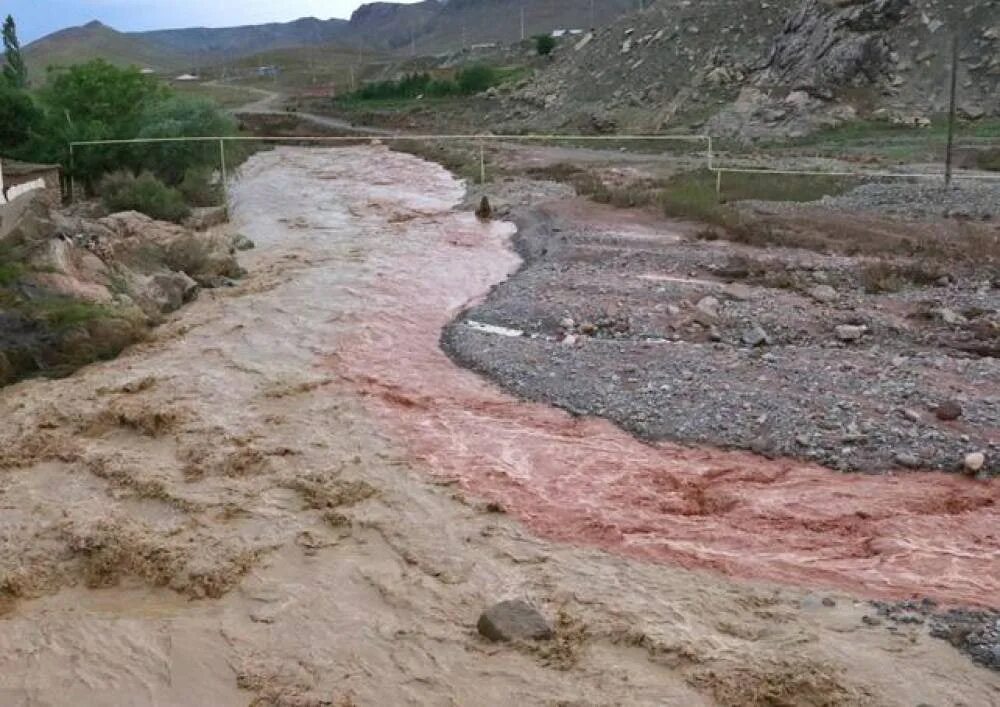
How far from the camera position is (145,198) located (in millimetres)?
24641

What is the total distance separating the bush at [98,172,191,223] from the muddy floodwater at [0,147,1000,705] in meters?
12.4

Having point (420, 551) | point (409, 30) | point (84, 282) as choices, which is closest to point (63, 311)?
point (84, 282)

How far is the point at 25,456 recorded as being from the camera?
10125mm

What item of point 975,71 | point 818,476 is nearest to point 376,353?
point 818,476

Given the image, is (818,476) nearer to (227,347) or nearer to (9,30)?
(227,347)

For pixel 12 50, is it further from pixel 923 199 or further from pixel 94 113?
Result: pixel 923 199

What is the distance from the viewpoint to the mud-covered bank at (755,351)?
395 inches

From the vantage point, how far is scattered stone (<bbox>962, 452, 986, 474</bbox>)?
30.1ft

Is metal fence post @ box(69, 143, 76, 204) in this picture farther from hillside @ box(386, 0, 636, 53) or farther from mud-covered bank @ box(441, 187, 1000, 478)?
hillside @ box(386, 0, 636, 53)

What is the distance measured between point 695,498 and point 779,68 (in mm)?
37229

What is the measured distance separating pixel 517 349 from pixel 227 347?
14.0 feet

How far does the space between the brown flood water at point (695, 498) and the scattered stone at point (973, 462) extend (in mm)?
135

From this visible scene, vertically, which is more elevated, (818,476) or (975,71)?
(975,71)

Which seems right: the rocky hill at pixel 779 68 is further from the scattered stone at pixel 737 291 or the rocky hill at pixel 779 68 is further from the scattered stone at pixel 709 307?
the scattered stone at pixel 709 307
